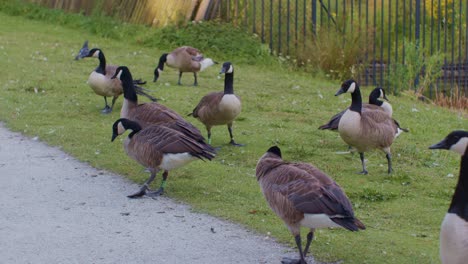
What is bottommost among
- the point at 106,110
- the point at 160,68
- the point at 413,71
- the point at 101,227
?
the point at 101,227

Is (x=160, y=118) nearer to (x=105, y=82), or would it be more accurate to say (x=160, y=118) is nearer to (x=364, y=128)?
(x=364, y=128)

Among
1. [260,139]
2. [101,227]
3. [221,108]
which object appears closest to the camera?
[101,227]

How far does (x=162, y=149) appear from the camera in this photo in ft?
26.4

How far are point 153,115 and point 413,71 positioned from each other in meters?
8.65

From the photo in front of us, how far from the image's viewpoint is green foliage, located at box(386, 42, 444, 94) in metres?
16.3

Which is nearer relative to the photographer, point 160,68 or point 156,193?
point 156,193

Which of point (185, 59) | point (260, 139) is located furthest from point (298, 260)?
point (185, 59)

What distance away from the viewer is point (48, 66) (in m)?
16.4

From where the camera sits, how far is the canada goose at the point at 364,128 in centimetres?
905

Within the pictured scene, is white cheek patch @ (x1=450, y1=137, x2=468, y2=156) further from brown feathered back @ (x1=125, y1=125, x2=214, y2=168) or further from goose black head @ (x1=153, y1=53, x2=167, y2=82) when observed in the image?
goose black head @ (x1=153, y1=53, x2=167, y2=82)

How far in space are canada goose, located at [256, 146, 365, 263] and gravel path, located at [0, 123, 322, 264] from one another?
435 millimetres

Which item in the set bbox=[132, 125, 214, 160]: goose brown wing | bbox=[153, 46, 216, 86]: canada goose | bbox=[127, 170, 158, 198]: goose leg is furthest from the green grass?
bbox=[132, 125, 214, 160]: goose brown wing

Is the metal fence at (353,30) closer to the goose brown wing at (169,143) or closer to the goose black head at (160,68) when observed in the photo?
the goose black head at (160,68)

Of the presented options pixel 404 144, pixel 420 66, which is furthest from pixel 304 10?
pixel 404 144
